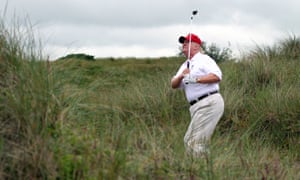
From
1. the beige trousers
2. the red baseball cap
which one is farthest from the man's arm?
the red baseball cap

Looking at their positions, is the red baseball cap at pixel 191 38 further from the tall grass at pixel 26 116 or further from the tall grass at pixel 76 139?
the tall grass at pixel 26 116

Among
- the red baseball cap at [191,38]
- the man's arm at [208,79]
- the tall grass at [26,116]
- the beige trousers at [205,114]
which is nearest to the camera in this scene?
the tall grass at [26,116]

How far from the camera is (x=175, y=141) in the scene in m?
6.87

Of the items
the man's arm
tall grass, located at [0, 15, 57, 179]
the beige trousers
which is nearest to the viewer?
tall grass, located at [0, 15, 57, 179]

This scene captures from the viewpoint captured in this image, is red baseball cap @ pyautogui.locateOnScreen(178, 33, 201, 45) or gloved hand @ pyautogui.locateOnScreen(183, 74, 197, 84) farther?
red baseball cap @ pyautogui.locateOnScreen(178, 33, 201, 45)

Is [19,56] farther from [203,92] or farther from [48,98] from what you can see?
[203,92]

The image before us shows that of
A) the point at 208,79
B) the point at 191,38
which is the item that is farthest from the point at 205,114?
the point at 191,38

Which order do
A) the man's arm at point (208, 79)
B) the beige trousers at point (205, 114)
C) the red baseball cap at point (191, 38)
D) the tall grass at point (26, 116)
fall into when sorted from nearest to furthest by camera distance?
the tall grass at point (26, 116)
the man's arm at point (208, 79)
the beige trousers at point (205, 114)
the red baseball cap at point (191, 38)

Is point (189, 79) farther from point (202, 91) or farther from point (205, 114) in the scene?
point (205, 114)

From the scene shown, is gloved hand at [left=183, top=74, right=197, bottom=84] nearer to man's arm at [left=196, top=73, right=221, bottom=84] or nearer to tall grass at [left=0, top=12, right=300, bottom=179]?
man's arm at [left=196, top=73, right=221, bottom=84]

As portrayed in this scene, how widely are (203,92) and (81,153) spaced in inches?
126

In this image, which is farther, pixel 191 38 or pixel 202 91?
pixel 191 38

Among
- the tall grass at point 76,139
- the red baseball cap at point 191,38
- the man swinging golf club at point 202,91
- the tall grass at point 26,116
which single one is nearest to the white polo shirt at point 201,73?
the man swinging golf club at point 202,91

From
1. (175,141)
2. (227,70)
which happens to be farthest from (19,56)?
(227,70)
